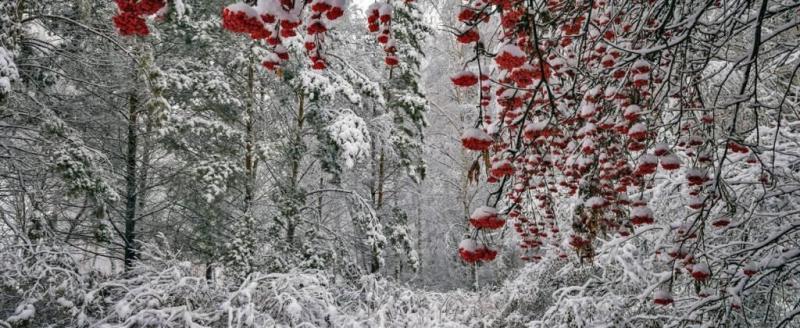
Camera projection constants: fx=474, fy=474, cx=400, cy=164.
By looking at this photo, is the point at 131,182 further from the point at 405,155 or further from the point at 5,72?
the point at 405,155

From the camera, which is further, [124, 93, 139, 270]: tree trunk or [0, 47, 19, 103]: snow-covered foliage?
[124, 93, 139, 270]: tree trunk

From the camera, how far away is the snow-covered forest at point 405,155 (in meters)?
2.07

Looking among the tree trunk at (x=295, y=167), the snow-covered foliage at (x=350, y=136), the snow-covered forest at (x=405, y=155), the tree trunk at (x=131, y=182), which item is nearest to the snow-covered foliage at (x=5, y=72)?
the snow-covered forest at (x=405, y=155)

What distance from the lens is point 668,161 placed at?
2123 millimetres

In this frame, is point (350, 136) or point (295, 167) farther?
point (295, 167)

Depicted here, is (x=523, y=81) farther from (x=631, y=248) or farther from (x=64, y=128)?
(x=64, y=128)

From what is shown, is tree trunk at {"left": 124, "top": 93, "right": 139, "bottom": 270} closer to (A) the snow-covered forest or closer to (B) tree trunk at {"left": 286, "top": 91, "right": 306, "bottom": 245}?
(A) the snow-covered forest

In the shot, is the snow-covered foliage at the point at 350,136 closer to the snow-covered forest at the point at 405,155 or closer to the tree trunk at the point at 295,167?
the snow-covered forest at the point at 405,155

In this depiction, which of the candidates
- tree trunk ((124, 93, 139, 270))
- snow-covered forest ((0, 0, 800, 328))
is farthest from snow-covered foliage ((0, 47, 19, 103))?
tree trunk ((124, 93, 139, 270))

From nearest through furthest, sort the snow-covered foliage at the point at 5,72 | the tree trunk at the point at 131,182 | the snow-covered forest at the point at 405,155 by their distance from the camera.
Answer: the snow-covered forest at the point at 405,155
the snow-covered foliage at the point at 5,72
the tree trunk at the point at 131,182

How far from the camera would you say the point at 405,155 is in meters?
10.0

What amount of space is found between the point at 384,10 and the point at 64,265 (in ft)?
16.1

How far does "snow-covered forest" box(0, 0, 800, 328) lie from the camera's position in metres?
2.07

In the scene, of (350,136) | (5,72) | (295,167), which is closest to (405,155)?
(295,167)
